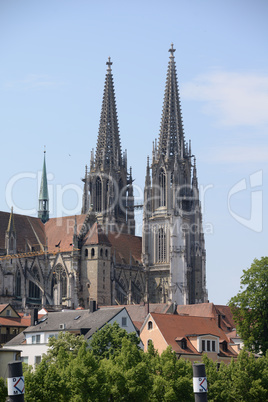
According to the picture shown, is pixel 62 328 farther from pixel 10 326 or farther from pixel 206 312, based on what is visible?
pixel 206 312

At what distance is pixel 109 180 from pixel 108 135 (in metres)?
8.51

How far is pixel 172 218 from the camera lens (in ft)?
483

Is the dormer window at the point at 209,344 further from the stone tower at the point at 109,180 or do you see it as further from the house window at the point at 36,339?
the stone tower at the point at 109,180

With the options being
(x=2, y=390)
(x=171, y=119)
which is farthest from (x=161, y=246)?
(x=2, y=390)

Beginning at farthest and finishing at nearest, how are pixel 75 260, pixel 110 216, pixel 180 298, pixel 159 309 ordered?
pixel 110 216
pixel 180 298
pixel 75 260
pixel 159 309

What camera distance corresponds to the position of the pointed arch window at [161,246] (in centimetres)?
14825

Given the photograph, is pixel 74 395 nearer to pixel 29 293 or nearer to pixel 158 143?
pixel 29 293

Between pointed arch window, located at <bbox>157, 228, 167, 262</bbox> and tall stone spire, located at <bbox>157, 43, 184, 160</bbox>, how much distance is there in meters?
13.5

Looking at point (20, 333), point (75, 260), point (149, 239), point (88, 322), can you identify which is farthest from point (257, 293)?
point (149, 239)

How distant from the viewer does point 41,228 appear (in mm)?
148500

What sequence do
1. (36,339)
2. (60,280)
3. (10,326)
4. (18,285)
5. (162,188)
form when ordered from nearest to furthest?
(36,339) → (10,326) → (18,285) → (60,280) → (162,188)

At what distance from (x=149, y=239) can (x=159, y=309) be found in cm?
5665

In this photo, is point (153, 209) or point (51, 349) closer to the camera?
point (51, 349)

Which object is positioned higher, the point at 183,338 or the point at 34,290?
the point at 34,290
